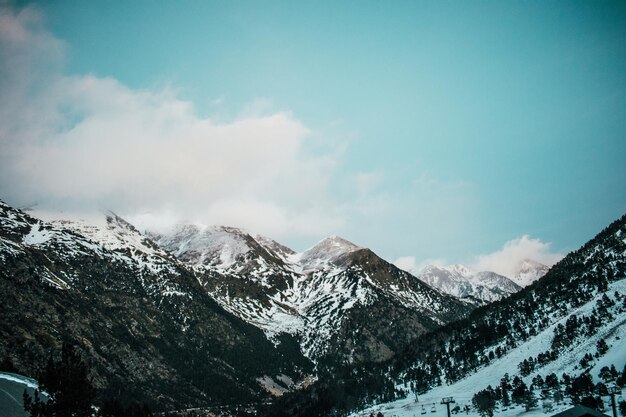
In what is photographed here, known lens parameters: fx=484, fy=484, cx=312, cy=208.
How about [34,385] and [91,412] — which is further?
[34,385]

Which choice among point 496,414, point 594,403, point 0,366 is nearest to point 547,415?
point 594,403

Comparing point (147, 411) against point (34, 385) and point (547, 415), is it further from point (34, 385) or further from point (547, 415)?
point (547, 415)

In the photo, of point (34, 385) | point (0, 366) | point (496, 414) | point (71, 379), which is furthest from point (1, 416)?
point (496, 414)

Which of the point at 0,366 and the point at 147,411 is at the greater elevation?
the point at 0,366

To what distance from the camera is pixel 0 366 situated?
12006 cm

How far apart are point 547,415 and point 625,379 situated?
37.7m

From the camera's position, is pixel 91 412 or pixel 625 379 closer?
pixel 91 412

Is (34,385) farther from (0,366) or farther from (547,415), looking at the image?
(547,415)

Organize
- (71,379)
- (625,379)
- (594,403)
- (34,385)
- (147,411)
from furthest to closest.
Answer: (625,379)
(594,403)
(34,385)
(147,411)
(71,379)

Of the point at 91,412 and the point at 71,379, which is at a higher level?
the point at 71,379

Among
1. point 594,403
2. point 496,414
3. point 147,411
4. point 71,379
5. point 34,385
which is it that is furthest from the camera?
point 496,414

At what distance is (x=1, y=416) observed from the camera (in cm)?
7381

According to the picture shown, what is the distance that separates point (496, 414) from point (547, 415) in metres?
35.5

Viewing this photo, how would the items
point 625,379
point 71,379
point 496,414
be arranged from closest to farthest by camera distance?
point 71,379 < point 625,379 < point 496,414
